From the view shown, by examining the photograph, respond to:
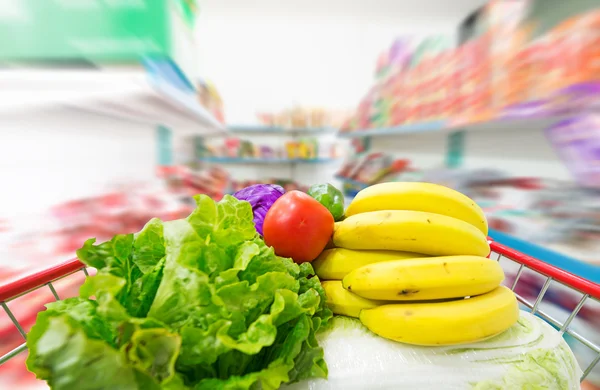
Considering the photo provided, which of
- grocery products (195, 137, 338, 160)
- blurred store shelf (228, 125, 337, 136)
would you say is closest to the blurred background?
grocery products (195, 137, 338, 160)

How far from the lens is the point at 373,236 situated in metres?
0.61

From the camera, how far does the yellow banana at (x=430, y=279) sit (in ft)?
1.70

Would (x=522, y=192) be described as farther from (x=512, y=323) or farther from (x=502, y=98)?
(x=512, y=323)

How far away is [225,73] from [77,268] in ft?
14.4

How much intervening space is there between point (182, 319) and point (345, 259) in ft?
1.21

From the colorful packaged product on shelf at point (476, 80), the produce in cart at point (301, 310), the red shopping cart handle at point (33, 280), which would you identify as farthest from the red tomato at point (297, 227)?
the colorful packaged product on shelf at point (476, 80)

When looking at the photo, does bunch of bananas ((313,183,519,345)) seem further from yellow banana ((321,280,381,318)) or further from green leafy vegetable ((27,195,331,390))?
green leafy vegetable ((27,195,331,390))

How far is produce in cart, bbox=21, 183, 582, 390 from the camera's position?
0.36 m

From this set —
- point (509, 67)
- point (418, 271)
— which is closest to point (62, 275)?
point (418, 271)

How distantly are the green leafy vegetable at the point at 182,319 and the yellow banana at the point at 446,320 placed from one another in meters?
0.14

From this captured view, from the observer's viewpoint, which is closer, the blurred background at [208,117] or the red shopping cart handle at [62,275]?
the red shopping cart handle at [62,275]

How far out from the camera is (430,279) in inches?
20.4

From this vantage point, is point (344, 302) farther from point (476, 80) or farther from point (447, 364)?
point (476, 80)

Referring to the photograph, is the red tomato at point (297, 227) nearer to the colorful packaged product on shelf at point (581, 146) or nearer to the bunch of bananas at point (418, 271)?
the bunch of bananas at point (418, 271)
